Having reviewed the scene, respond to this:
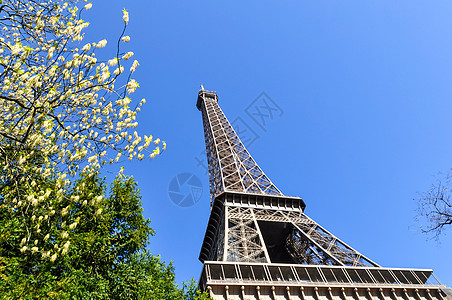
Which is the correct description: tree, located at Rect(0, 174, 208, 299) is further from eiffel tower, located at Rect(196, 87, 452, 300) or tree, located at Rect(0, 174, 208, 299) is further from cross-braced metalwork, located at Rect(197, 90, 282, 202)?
cross-braced metalwork, located at Rect(197, 90, 282, 202)

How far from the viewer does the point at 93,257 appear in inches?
451

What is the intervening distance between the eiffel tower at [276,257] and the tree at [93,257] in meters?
6.48

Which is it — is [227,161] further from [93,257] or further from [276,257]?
[93,257]

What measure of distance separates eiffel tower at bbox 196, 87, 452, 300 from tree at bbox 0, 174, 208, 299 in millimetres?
6480

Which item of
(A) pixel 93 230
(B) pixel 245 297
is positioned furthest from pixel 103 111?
(B) pixel 245 297

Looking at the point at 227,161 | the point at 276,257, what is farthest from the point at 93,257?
the point at 227,161

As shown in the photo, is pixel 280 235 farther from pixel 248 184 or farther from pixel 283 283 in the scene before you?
pixel 283 283

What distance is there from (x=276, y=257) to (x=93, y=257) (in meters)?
28.4

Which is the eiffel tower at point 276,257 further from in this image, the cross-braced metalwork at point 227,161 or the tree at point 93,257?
the tree at point 93,257

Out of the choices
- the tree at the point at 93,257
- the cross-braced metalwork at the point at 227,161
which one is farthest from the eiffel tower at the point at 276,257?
the tree at the point at 93,257

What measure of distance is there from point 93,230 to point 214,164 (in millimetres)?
37189

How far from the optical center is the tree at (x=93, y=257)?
8.52 meters

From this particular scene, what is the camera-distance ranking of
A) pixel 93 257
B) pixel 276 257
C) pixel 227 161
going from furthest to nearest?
pixel 227 161
pixel 276 257
pixel 93 257

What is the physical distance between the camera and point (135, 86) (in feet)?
25.2
